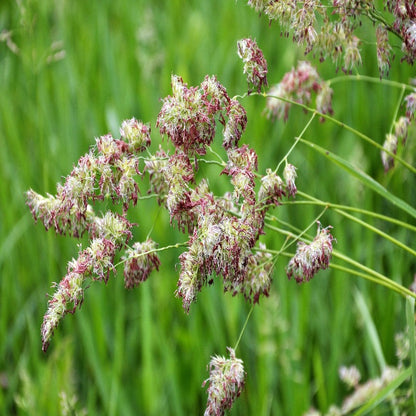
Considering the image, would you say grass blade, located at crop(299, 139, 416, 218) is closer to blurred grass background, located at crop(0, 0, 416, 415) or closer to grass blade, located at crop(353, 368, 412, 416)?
grass blade, located at crop(353, 368, 412, 416)

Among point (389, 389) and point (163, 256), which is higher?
point (163, 256)

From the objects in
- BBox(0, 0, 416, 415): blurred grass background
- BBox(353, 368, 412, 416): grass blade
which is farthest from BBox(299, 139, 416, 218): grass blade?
BBox(0, 0, 416, 415): blurred grass background

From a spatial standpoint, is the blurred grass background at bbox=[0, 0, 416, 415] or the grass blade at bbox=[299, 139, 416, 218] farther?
the blurred grass background at bbox=[0, 0, 416, 415]

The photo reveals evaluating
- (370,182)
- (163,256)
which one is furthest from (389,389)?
(163,256)

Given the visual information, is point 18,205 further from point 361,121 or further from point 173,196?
point 173,196

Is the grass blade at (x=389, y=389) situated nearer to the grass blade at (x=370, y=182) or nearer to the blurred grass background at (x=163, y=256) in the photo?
the grass blade at (x=370, y=182)

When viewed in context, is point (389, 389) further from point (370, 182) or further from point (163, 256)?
point (163, 256)

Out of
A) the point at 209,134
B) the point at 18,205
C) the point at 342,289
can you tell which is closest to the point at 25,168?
the point at 18,205

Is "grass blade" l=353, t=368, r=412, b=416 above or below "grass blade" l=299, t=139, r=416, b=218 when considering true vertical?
below
